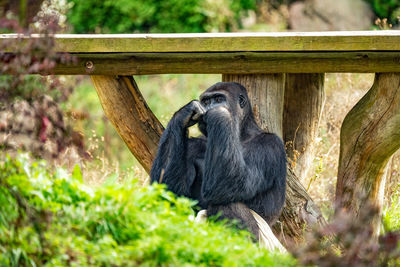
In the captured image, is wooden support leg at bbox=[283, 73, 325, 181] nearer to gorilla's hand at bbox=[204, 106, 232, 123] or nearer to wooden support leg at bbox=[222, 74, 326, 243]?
wooden support leg at bbox=[222, 74, 326, 243]

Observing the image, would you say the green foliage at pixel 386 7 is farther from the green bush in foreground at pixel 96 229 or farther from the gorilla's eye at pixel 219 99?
the green bush in foreground at pixel 96 229

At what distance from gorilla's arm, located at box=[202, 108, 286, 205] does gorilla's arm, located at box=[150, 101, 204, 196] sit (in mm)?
142

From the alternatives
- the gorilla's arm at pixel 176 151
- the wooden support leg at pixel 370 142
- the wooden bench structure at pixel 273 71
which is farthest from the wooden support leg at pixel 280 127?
the gorilla's arm at pixel 176 151

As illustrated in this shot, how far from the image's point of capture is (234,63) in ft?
13.9

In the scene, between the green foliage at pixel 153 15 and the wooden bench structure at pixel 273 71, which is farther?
the green foliage at pixel 153 15

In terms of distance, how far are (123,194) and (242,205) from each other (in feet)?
5.02

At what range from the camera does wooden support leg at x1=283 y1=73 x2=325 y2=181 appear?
4984 millimetres

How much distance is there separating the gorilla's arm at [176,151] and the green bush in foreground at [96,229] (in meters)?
1.27

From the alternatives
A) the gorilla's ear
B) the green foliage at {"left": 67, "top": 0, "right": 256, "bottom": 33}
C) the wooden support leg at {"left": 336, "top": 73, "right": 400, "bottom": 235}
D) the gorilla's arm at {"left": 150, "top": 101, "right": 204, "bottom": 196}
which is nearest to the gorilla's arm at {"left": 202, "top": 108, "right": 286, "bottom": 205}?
the gorilla's arm at {"left": 150, "top": 101, "right": 204, "bottom": 196}

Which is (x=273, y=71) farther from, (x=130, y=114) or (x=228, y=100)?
(x=130, y=114)

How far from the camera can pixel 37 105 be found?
2645 millimetres

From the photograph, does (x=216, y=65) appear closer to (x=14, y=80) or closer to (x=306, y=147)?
(x=306, y=147)

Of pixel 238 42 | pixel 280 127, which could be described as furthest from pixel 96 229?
pixel 280 127

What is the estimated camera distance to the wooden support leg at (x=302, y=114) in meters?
4.98
